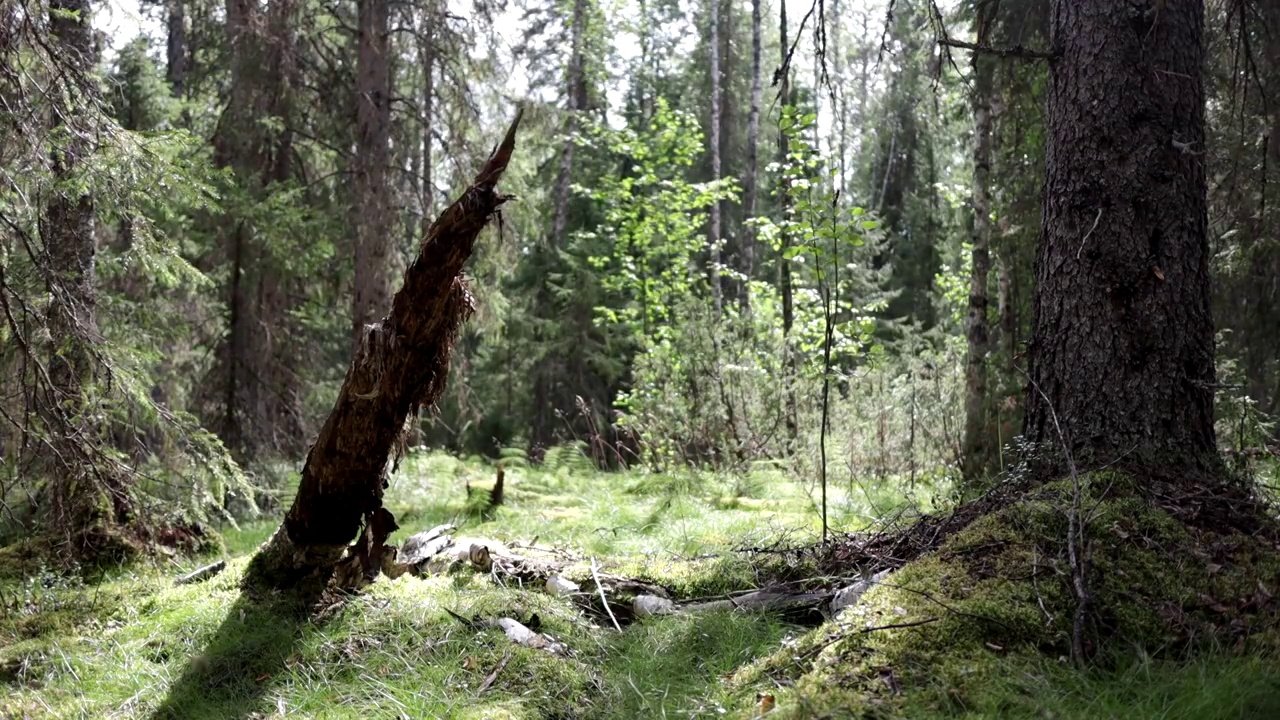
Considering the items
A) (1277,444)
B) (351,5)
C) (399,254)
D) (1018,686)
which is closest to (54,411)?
(1018,686)

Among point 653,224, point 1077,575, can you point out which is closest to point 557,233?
point 653,224

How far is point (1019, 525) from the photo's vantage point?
3600 mm

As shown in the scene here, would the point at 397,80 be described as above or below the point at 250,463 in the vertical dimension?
above

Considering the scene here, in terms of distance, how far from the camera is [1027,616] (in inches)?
121

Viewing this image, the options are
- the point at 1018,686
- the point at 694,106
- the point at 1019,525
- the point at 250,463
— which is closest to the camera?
the point at 1018,686

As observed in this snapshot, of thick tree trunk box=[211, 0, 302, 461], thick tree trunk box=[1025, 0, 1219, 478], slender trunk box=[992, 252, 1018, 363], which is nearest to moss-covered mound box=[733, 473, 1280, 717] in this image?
thick tree trunk box=[1025, 0, 1219, 478]

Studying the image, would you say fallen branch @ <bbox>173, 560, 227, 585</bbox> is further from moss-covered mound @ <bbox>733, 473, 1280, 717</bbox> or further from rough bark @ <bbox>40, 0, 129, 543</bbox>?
moss-covered mound @ <bbox>733, 473, 1280, 717</bbox>

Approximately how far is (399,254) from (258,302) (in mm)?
2001

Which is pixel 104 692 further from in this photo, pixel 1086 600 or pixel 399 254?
pixel 399 254

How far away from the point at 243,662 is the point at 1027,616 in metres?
3.32

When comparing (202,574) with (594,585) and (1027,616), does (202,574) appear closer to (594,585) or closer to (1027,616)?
(594,585)

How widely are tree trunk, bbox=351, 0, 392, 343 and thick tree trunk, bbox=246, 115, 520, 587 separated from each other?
577 centimetres

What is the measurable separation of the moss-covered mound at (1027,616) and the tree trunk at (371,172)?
8023 mm

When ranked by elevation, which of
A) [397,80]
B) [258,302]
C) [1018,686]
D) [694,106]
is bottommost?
[1018,686]
